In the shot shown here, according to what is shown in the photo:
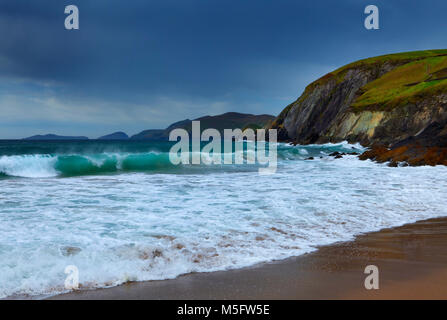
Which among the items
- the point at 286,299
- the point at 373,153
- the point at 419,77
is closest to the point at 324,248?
the point at 286,299

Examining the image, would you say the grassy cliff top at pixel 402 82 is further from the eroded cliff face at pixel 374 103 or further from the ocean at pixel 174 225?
the ocean at pixel 174 225

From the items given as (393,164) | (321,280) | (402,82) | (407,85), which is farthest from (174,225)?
(402,82)

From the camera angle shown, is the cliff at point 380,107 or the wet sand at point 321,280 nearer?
the wet sand at point 321,280

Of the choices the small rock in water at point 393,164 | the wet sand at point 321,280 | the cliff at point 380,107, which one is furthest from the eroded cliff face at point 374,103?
the wet sand at point 321,280

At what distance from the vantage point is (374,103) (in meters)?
44.1

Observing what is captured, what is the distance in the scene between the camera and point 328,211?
23.0 feet

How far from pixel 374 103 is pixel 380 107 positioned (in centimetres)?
223

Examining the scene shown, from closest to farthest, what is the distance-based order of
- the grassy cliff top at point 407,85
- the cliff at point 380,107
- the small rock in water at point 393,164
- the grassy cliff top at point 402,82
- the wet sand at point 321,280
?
the wet sand at point 321,280 → the small rock in water at point 393,164 → the cliff at point 380,107 → the grassy cliff top at point 407,85 → the grassy cliff top at point 402,82

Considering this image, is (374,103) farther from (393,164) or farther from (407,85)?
(393,164)

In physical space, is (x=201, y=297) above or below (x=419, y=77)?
below

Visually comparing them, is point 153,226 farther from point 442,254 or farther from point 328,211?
point 442,254

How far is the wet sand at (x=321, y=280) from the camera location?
3.12 meters

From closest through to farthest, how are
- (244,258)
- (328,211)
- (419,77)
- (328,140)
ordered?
1. (244,258)
2. (328,211)
3. (419,77)
4. (328,140)

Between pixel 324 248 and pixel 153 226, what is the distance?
293cm
